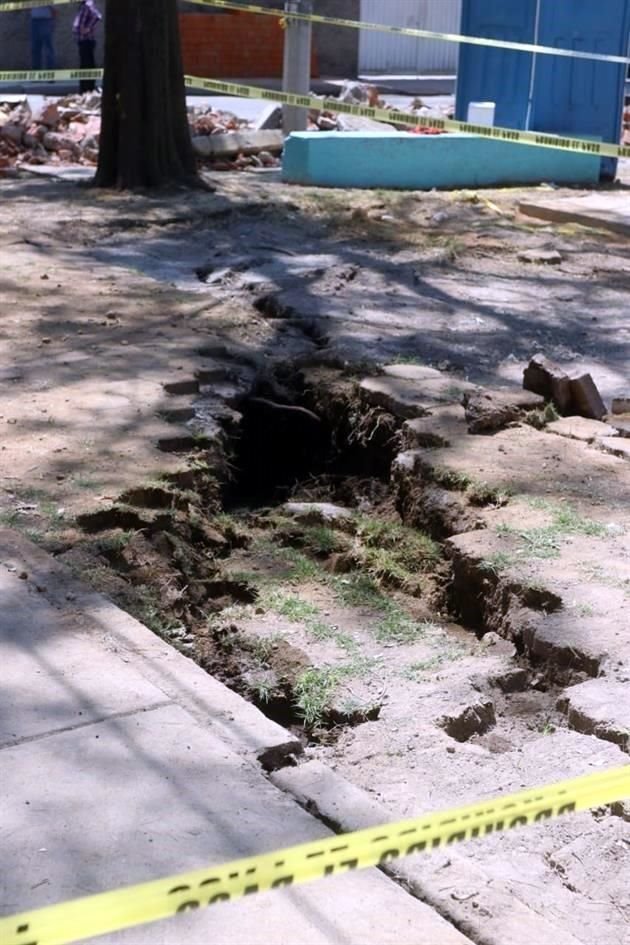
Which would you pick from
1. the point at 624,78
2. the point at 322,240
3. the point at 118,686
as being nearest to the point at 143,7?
the point at 322,240

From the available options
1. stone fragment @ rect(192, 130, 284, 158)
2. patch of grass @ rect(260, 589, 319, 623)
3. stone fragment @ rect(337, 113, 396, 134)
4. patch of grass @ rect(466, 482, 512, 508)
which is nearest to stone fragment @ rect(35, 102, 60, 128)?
stone fragment @ rect(192, 130, 284, 158)

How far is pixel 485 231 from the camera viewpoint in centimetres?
1141

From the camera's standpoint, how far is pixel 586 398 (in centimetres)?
671

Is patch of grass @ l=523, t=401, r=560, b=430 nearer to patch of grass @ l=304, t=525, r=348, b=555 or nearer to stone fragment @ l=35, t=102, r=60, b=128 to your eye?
patch of grass @ l=304, t=525, r=348, b=555

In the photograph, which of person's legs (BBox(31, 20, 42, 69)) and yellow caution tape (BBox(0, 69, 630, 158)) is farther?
person's legs (BBox(31, 20, 42, 69))

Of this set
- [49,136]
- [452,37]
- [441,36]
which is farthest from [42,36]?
[452,37]

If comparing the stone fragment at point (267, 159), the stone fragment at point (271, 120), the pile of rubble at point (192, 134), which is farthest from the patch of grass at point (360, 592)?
the stone fragment at point (271, 120)

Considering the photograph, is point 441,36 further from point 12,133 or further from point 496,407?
point 496,407

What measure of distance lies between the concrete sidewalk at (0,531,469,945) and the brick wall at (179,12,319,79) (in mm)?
24649

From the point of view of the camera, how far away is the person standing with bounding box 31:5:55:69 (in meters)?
25.1

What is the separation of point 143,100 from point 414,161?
2.65 m

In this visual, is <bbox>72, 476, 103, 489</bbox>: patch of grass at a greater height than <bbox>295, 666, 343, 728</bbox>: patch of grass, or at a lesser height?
greater

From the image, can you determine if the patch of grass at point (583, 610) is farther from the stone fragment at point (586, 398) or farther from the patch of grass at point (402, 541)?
the stone fragment at point (586, 398)

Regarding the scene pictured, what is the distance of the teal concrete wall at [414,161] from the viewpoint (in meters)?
13.4
